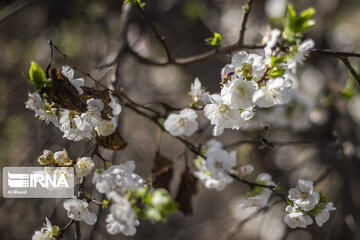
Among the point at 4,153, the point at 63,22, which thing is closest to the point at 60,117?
the point at 4,153

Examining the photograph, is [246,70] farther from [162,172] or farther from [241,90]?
[162,172]

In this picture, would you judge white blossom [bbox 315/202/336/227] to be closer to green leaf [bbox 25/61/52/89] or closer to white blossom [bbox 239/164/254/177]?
white blossom [bbox 239/164/254/177]

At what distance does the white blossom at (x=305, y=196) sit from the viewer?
1.37 metres

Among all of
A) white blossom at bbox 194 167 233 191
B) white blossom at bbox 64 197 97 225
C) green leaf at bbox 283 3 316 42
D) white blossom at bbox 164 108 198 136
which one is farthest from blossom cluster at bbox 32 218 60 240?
green leaf at bbox 283 3 316 42

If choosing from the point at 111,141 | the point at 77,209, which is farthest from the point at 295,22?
the point at 77,209

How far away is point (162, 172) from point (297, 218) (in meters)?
0.79

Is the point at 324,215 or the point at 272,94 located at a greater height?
the point at 272,94

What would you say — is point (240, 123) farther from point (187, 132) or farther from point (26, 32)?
point (26, 32)

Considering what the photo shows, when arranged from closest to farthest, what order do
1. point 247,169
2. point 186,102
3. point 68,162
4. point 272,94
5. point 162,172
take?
point 272,94 → point 68,162 → point 247,169 → point 162,172 → point 186,102

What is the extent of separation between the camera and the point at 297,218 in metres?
1.41

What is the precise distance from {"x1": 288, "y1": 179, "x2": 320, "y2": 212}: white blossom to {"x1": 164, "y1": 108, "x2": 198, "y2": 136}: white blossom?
21.3 inches

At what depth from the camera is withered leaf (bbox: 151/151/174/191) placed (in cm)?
184

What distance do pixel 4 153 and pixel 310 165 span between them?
3.24 meters

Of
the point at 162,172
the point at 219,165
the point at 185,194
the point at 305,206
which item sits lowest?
the point at 185,194
